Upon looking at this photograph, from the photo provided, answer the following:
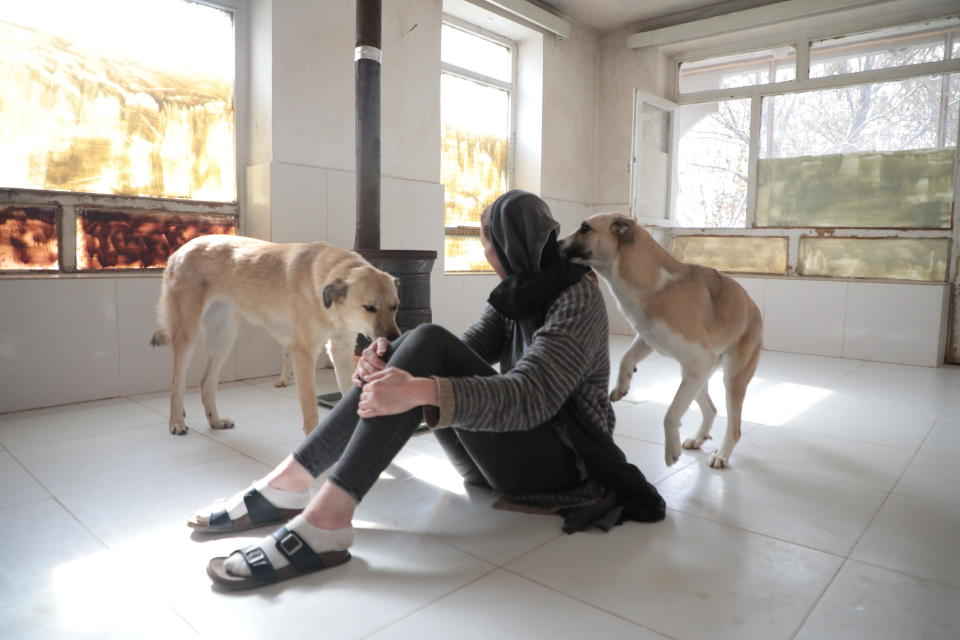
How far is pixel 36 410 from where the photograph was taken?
10.0 ft

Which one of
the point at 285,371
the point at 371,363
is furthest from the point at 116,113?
the point at 371,363

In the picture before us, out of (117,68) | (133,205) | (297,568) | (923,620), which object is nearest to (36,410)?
(133,205)

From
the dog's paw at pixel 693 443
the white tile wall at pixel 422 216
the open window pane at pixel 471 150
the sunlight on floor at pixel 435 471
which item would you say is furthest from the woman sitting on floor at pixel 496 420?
the open window pane at pixel 471 150

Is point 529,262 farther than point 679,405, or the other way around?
point 679,405

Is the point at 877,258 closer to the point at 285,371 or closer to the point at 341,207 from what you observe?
the point at 341,207

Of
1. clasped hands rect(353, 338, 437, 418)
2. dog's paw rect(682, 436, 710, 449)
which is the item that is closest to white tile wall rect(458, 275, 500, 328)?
dog's paw rect(682, 436, 710, 449)

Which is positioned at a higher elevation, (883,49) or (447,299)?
(883,49)

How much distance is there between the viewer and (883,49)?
5.29 m

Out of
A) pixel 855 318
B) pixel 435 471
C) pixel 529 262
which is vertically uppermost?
pixel 529 262

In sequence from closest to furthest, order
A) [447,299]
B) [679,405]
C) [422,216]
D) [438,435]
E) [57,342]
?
[438,435]
[679,405]
[57,342]
[422,216]
[447,299]

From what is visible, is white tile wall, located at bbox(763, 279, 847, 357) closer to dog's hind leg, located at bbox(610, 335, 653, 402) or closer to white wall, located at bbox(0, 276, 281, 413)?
dog's hind leg, located at bbox(610, 335, 653, 402)

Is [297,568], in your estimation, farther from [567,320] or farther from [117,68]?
[117,68]

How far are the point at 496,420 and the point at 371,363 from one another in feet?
1.29

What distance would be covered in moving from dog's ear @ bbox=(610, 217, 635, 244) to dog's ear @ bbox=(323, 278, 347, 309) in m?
1.03
